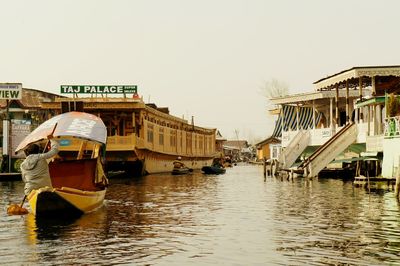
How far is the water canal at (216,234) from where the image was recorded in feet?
35.8

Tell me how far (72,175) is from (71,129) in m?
2.32

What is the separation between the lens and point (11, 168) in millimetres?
43594

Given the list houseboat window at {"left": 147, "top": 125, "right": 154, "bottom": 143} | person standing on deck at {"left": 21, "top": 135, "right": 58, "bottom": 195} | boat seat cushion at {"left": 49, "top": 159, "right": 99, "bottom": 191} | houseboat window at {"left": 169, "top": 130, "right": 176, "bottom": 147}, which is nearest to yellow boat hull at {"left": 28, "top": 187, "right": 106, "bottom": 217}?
person standing on deck at {"left": 21, "top": 135, "right": 58, "bottom": 195}

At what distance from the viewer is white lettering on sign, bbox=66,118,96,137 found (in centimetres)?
1825

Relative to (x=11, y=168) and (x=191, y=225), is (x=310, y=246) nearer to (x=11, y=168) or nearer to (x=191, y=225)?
(x=191, y=225)

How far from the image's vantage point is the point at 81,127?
18656 mm

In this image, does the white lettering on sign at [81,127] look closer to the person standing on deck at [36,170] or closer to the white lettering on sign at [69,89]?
the person standing on deck at [36,170]

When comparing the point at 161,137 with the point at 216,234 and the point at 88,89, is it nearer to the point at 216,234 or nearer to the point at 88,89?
the point at 88,89

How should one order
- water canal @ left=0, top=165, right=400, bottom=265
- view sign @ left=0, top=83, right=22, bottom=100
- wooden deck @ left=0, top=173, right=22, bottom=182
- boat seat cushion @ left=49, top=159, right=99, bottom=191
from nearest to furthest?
water canal @ left=0, top=165, right=400, bottom=265
boat seat cushion @ left=49, top=159, right=99, bottom=191
wooden deck @ left=0, top=173, right=22, bottom=182
view sign @ left=0, top=83, right=22, bottom=100

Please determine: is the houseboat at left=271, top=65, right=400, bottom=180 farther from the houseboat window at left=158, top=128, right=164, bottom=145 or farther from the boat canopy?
the boat canopy

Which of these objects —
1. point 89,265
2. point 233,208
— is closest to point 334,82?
point 233,208

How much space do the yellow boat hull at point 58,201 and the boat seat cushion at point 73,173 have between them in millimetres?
2131

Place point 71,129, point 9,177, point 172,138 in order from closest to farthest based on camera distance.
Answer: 1. point 71,129
2. point 9,177
3. point 172,138

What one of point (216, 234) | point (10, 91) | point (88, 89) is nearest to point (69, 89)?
point (88, 89)
